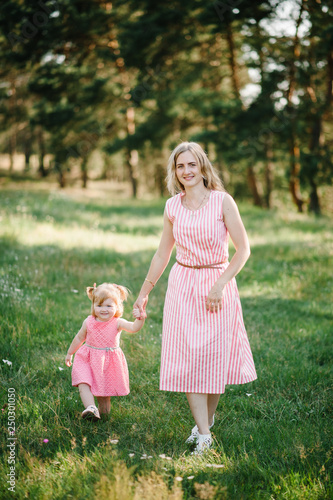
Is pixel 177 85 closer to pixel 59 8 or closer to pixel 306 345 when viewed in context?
pixel 59 8

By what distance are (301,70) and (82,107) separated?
1192 cm

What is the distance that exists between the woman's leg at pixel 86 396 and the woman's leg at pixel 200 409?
0.77 m

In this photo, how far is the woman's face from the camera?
10.7 ft

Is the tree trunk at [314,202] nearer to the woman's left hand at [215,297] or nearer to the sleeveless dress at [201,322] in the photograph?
the sleeveless dress at [201,322]

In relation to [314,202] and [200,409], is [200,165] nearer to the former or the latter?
[200,409]

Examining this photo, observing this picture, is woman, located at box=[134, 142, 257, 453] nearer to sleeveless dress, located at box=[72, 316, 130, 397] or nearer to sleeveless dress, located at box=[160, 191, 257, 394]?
sleeveless dress, located at box=[160, 191, 257, 394]

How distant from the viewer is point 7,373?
13.5 feet

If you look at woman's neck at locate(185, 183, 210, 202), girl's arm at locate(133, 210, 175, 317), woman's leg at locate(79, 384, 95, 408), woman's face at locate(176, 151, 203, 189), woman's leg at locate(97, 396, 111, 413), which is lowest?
woman's leg at locate(97, 396, 111, 413)

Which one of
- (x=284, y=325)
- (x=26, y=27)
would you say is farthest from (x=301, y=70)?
(x=284, y=325)

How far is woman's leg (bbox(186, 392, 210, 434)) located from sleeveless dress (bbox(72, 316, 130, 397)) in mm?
605

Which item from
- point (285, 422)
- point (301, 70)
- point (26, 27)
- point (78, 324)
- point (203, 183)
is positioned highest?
point (26, 27)

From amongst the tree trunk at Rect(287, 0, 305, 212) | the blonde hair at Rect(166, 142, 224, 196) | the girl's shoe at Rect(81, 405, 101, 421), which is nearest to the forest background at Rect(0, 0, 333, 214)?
the tree trunk at Rect(287, 0, 305, 212)

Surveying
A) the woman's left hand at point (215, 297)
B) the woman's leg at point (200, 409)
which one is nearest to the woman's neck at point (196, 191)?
the woman's left hand at point (215, 297)

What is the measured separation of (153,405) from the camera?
3699mm
